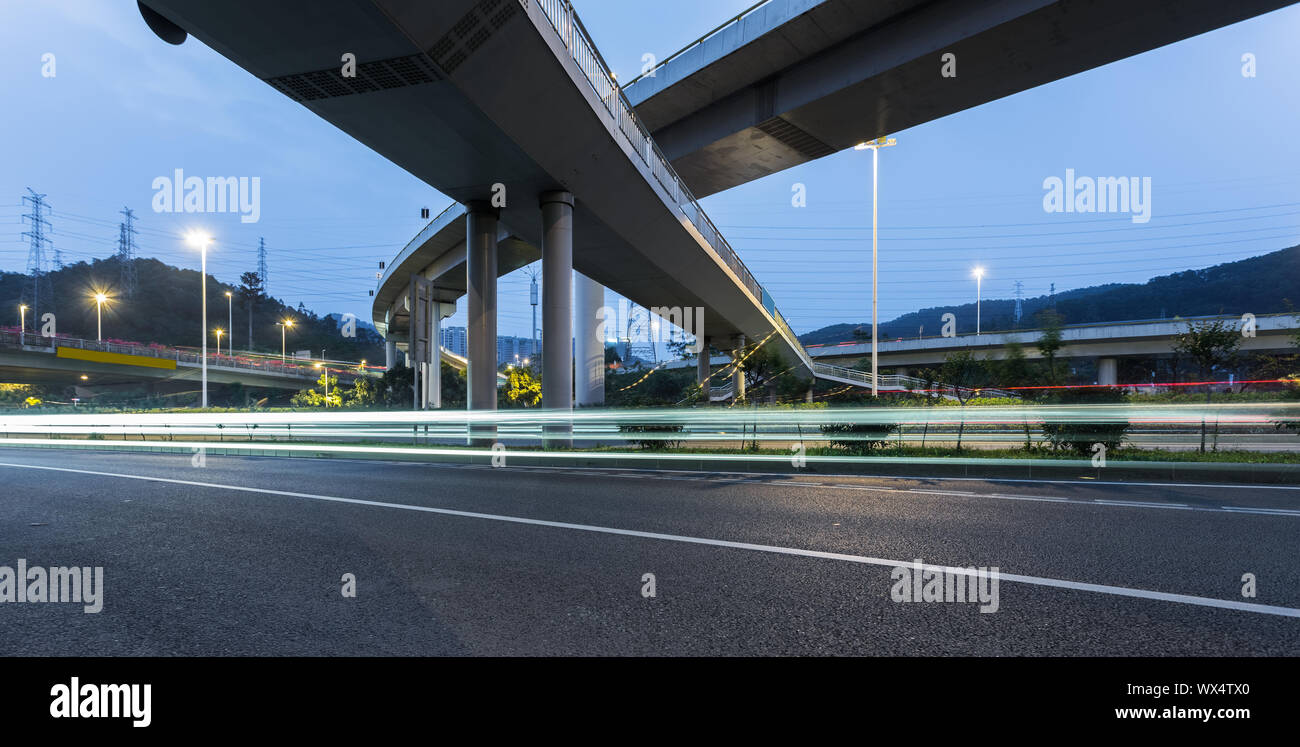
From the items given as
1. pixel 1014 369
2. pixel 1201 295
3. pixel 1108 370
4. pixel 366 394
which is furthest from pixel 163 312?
pixel 1201 295

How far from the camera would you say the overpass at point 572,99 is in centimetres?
948

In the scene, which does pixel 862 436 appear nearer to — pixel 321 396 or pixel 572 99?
pixel 572 99

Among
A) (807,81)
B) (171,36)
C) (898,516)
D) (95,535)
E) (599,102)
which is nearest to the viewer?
(95,535)

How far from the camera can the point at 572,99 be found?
1188 cm

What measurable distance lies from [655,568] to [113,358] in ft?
184

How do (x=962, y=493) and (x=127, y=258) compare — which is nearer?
(x=962, y=493)

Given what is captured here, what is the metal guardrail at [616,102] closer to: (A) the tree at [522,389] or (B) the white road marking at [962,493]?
(B) the white road marking at [962,493]

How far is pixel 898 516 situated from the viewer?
6.45 m

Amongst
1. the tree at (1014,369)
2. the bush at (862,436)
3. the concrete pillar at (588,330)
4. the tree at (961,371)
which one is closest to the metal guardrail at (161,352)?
the concrete pillar at (588,330)

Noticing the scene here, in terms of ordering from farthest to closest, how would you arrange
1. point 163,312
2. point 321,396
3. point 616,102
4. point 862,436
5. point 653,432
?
point 163,312
point 321,396
point 653,432
point 616,102
point 862,436

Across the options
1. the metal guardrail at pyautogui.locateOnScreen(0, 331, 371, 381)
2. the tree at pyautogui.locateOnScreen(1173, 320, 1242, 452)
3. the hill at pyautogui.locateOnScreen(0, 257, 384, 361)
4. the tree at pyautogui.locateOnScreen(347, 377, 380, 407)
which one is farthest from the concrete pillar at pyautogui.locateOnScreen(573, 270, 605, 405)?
the hill at pyautogui.locateOnScreen(0, 257, 384, 361)

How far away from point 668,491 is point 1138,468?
7.84 meters

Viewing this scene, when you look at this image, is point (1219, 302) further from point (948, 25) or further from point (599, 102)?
point (599, 102)
